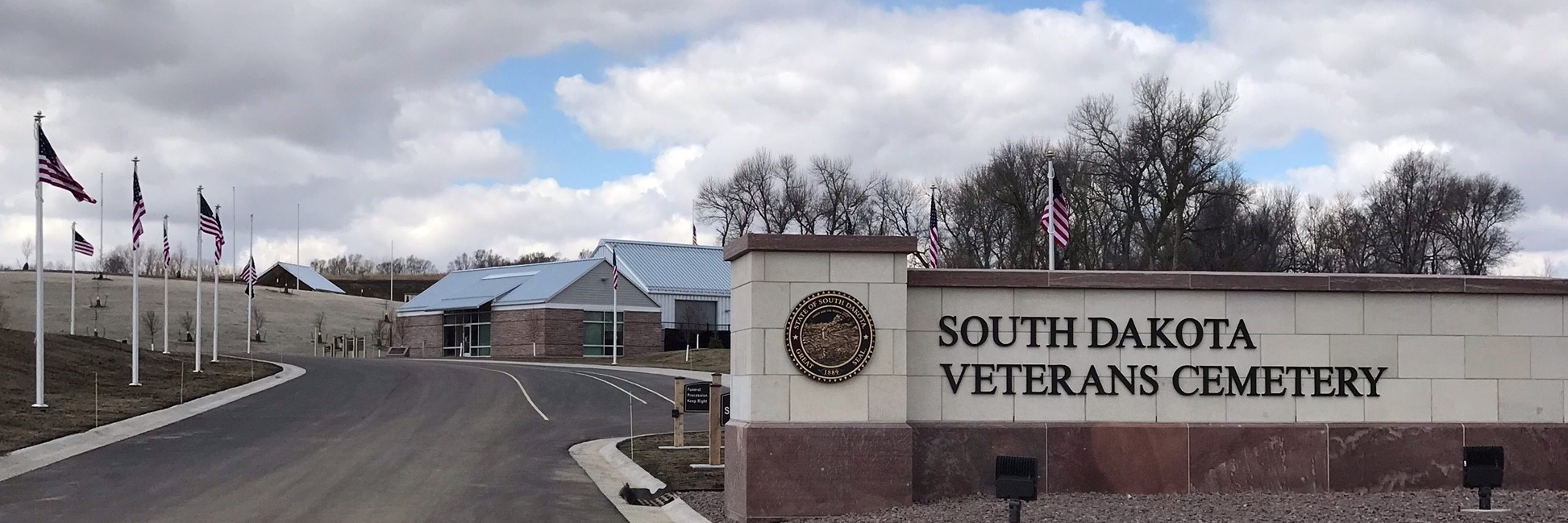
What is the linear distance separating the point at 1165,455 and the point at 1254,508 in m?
1.40

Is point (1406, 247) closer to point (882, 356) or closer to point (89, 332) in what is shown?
point (882, 356)

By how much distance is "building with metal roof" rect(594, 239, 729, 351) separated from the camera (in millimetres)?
74938

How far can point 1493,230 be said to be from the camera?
70.4 meters

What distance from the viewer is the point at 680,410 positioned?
2158 cm

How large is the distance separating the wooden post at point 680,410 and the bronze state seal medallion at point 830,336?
24.4 feet

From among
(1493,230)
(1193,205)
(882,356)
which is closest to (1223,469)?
(882,356)

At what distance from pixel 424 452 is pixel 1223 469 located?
13.0 m

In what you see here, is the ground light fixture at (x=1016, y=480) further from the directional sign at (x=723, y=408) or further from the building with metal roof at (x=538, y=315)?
the building with metal roof at (x=538, y=315)

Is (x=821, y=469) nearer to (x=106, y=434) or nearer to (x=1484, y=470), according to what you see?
(x=1484, y=470)

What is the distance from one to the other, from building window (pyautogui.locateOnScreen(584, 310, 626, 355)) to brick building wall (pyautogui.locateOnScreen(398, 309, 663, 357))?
0.24 metres

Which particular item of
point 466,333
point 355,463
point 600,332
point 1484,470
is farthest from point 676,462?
point 466,333

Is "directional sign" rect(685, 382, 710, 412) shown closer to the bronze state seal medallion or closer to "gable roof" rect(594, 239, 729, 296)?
the bronze state seal medallion

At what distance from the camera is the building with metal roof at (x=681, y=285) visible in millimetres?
74938

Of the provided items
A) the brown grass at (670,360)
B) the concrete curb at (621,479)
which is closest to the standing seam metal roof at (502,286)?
the brown grass at (670,360)
